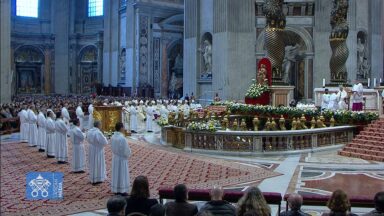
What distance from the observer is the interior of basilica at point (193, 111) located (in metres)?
7.77

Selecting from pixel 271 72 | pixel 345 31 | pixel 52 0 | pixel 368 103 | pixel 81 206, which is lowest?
pixel 81 206

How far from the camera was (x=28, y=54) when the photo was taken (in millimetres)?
45656

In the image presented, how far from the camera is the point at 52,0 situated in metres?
46.4

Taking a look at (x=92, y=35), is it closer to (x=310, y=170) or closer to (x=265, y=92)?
(x=265, y=92)

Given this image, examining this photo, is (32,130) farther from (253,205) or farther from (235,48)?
(235,48)

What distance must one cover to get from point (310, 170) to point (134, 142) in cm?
746

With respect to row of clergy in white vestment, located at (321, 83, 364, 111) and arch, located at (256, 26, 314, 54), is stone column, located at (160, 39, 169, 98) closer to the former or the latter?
arch, located at (256, 26, 314, 54)

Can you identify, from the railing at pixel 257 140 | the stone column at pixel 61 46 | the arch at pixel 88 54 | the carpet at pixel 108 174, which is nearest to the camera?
the carpet at pixel 108 174

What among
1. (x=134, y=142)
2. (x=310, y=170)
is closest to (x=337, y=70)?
(x=134, y=142)

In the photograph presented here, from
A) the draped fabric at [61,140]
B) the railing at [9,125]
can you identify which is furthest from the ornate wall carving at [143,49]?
the draped fabric at [61,140]

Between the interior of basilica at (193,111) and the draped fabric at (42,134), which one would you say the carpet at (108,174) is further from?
the draped fabric at (42,134)

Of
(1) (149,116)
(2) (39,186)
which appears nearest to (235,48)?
(1) (149,116)

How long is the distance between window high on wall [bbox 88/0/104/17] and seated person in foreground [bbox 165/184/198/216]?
42.4m

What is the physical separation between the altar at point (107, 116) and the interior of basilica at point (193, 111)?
4 centimetres
